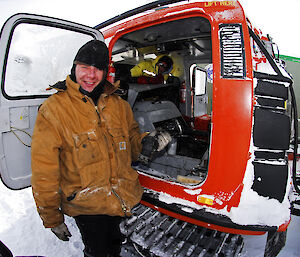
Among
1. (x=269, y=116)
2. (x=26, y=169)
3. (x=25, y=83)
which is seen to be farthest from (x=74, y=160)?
(x=269, y=116)

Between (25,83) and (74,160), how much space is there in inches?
36.0

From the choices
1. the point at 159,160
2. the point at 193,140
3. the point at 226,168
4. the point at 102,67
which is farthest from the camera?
the point at 193,140

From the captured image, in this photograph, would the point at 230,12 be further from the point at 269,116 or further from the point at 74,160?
the point at 74,160

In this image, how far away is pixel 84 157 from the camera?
4.93ft

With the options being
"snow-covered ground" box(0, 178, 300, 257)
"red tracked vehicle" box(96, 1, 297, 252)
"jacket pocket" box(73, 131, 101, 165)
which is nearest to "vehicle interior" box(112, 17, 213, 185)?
"red tracked vehicle" box(96, 1, 297, 252)

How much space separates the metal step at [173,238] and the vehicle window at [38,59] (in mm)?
1524

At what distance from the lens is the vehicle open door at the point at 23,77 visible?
1702 millimetres

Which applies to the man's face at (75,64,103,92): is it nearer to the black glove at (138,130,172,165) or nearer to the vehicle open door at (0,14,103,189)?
the vehicle open door at (0,14,103,189)

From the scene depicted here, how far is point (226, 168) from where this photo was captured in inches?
60.5

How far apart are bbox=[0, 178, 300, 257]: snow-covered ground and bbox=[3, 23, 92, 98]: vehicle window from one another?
158 cm

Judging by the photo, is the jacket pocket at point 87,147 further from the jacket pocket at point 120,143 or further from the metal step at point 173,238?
the metal step at point 173,238

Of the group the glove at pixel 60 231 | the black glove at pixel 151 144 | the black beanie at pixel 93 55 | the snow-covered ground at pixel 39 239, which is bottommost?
the snow-covered ground at pixel 39 239

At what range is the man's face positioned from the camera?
159 cm

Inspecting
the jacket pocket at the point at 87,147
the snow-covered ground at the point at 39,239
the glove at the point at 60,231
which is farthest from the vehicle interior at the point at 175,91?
the glove at the point at 60,231
